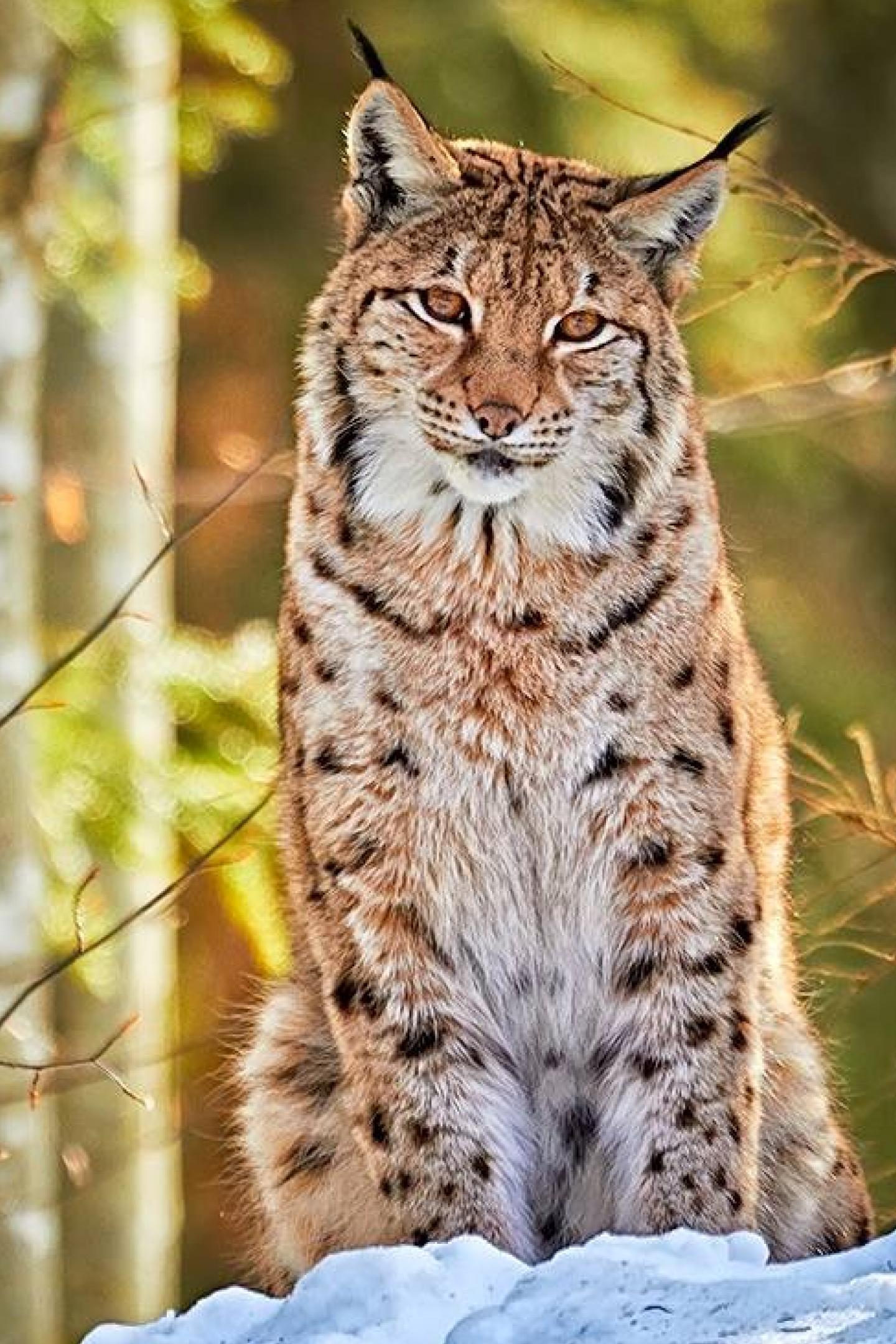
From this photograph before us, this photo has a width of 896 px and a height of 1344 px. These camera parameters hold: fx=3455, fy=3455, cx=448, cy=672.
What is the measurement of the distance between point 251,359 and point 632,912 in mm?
10665

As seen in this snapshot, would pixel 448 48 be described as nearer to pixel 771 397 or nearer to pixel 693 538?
pixel 771 397

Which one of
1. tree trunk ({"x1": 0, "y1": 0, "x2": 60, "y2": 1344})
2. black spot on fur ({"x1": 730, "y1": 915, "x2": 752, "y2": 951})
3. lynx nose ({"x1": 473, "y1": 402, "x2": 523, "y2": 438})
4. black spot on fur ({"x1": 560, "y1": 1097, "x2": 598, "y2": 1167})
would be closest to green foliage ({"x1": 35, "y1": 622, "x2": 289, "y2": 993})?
tree trunk ({"x1": 0, "y1": 0, "x2": 60, "y2": 1344})

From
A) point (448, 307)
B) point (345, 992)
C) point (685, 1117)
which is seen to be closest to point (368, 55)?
point (448, 307)

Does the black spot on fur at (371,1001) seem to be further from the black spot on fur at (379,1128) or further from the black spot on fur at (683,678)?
the black spot on fur at (683,678)

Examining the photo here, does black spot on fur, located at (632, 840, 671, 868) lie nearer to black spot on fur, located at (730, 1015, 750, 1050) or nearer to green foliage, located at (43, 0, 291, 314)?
black spot on fur, located at (730, 1015, 750, 1050)

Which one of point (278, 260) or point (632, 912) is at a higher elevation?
point (278, 260)

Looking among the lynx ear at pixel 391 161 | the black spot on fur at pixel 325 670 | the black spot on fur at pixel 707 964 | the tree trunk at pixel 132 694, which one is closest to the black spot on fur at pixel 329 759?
the black spot on fur at pixel 325 670

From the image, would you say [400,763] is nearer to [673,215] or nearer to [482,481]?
[482,481]

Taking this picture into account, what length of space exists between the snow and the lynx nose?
1.32m

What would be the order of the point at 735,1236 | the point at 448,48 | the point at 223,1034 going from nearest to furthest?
the point at 735,1236
the point at 223,1034
the point at 448,48

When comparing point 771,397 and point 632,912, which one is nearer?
point 632,912

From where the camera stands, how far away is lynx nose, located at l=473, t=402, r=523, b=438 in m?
5.44

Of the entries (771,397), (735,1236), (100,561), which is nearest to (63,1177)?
(100,561)

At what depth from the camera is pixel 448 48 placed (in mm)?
14914
